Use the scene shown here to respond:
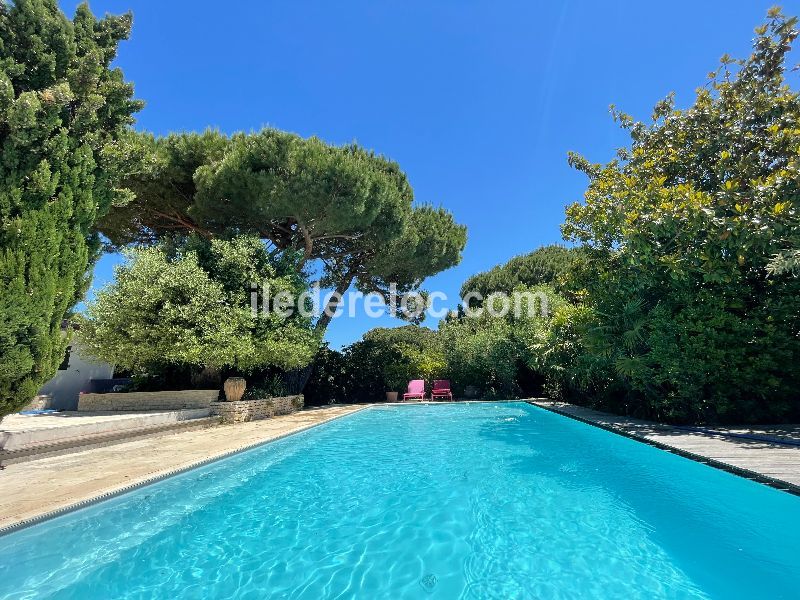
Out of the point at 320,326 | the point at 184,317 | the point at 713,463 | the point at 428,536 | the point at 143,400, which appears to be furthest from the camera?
the point at 320,326

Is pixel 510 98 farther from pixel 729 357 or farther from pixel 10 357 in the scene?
pixel 10 357

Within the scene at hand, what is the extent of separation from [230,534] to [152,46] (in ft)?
39.0

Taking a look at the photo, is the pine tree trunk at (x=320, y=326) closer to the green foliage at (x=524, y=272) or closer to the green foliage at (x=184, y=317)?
the green foliage at (x=184, y=317)

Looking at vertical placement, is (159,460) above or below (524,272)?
below

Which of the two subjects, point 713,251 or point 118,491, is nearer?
point 118,491

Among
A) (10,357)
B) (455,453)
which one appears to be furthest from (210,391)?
(455,453)

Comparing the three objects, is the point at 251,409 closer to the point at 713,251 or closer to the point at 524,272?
the point at 713,251

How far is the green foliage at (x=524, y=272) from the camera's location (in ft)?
87.7

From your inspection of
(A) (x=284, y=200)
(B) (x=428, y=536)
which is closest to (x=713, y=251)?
(B) (x=428, y=536)

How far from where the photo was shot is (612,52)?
10.7m

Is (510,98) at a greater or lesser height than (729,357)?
greater

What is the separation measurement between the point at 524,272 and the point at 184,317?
22945 mm

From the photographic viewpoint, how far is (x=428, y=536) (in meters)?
3.83

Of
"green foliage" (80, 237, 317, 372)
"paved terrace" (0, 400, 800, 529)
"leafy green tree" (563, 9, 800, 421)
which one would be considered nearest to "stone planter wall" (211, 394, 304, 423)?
"green foliage" (80, 237, 317, 372)
